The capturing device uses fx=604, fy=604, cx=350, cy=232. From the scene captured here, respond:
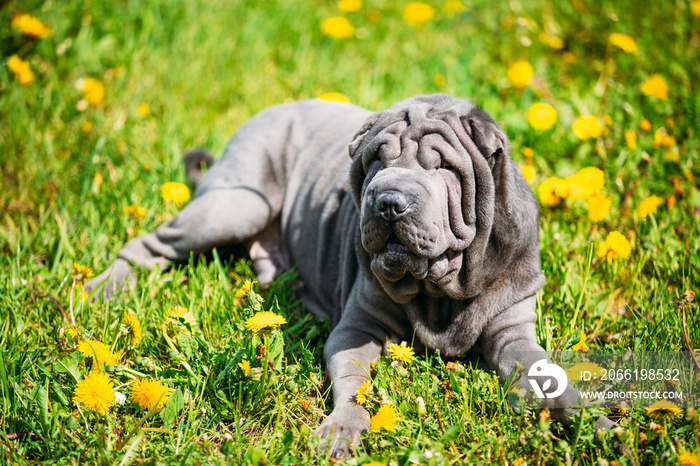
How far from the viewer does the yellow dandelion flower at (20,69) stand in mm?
4254

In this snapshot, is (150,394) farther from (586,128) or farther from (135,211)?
(586,128)

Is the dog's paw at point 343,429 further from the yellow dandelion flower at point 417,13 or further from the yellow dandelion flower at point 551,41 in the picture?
the yellow dandelion flower at point 417,13

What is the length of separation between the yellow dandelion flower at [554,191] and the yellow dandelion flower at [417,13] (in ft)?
9.45

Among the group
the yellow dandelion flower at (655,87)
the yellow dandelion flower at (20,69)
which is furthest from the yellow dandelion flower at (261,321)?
the yellow dandelion flower at (655,87)

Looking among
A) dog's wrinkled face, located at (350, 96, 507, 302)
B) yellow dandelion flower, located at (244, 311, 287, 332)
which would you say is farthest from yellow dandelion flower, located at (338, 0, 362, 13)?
yellow dandelion flower, located at (244, 311, 287, 332)

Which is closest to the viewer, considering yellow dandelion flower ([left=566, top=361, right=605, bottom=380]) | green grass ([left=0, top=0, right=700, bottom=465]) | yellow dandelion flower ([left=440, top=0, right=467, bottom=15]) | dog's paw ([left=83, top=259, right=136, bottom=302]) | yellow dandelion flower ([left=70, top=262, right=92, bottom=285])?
green grass ([left=0, top=0, right=700, bottom=465])

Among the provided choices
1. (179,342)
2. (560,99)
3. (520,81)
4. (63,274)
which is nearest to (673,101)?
(560,99)

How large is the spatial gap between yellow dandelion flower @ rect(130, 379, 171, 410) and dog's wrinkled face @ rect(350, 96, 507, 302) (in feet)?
3.15

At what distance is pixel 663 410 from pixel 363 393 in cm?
111

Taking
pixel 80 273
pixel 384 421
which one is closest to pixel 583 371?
pixel 384 421

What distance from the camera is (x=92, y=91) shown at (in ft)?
14.6

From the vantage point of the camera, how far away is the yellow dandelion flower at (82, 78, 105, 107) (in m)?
4.44

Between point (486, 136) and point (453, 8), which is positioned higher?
point (486, 136)

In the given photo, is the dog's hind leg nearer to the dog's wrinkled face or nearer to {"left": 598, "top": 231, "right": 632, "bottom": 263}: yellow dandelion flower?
the dog's wrinkled face
